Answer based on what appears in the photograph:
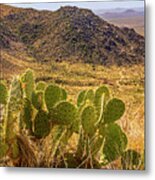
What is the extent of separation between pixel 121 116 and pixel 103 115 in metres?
0.07

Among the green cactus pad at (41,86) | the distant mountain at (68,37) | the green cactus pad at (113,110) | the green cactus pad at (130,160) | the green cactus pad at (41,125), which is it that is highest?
the distant mountain at (68,37)

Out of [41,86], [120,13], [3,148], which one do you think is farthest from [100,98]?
[3,148]

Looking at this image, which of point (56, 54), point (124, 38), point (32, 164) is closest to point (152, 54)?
point (124, 38)

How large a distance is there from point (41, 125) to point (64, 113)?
107 millimetres

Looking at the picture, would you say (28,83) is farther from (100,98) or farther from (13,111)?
(100,98)

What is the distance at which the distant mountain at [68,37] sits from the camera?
194cm

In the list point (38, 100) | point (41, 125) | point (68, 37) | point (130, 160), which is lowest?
point (130, 160)

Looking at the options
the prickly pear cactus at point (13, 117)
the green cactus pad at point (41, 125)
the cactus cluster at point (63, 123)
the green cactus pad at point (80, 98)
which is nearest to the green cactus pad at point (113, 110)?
the cactus cluster at point (63, 123)

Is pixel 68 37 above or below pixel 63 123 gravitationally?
above

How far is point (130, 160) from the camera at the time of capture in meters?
1.92

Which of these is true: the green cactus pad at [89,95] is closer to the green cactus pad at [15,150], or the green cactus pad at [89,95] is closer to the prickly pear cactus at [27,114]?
the prickly pear cactus at [27,114]

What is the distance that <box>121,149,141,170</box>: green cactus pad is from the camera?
1912mm

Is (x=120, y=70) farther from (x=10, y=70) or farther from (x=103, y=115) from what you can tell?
(x=10, y=70)

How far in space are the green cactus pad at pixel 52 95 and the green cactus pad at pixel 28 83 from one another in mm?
67
